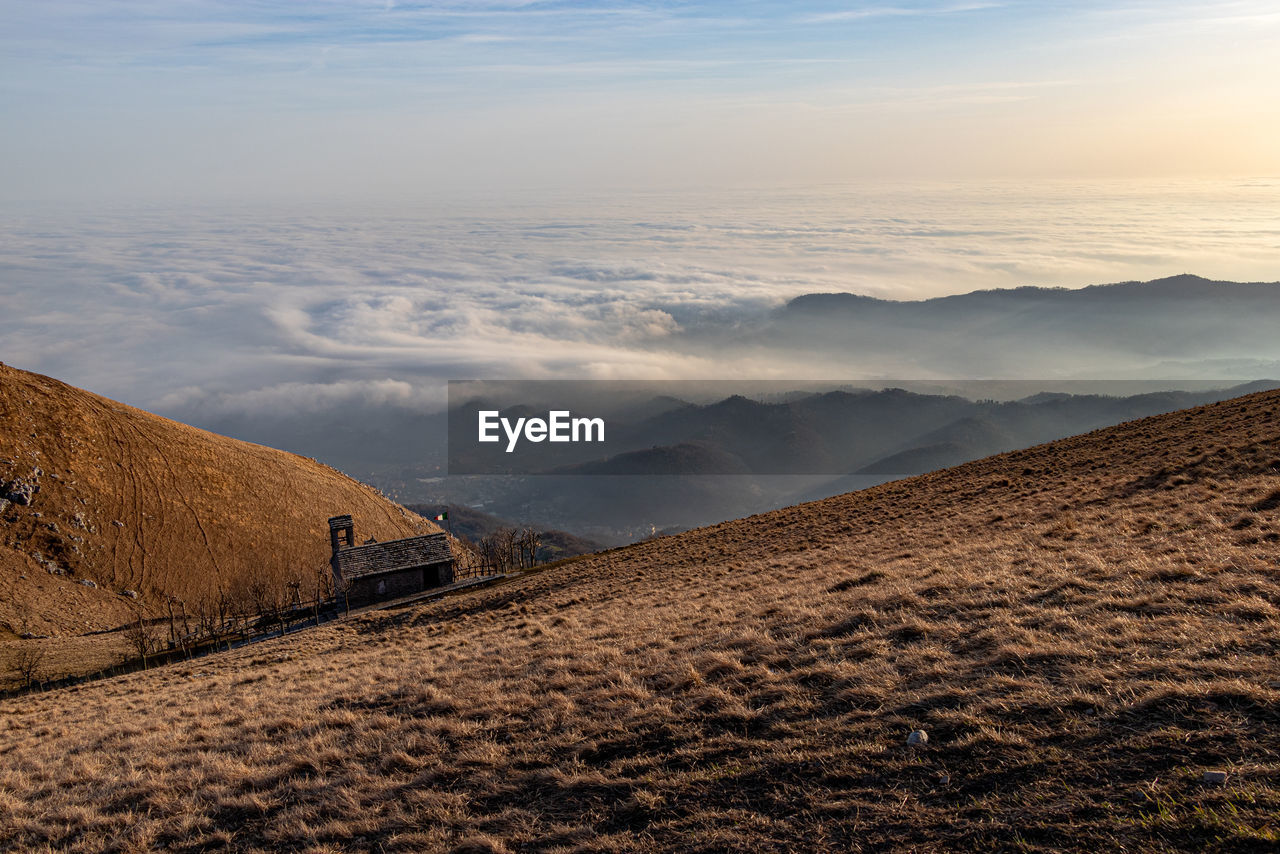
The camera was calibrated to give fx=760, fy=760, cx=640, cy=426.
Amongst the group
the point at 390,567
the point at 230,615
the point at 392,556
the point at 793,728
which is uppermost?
the point at 793,728

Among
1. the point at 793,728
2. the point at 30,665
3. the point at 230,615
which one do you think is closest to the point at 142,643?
the point at 30,665

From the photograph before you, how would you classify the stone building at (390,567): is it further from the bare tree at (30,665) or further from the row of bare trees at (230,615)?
the bare tree at (30,665)

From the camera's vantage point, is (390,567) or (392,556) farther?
(392,556)

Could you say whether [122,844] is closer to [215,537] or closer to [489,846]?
[489,846]

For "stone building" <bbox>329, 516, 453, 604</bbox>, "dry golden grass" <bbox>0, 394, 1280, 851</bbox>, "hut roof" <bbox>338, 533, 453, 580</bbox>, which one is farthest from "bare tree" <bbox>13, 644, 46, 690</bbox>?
"dry golden grass" <bbox>0, 394, 1280, 851</bbox>

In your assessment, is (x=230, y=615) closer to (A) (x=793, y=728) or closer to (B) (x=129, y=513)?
(B) (x=129, y=513)

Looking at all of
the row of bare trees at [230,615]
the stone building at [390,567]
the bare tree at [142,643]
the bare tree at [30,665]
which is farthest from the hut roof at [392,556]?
the bare tree at [30,665]

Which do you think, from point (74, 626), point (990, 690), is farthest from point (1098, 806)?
point (74, 626)
